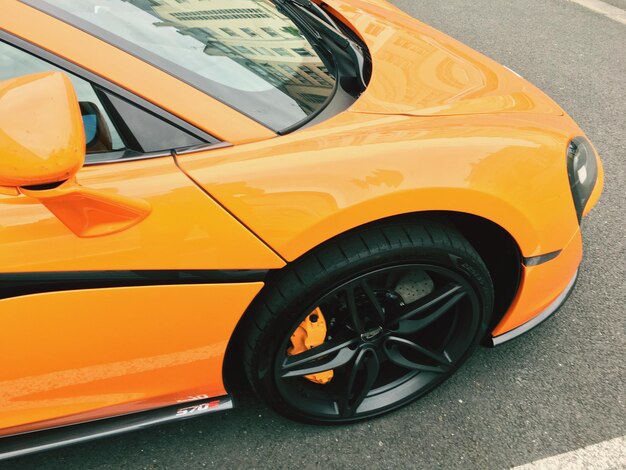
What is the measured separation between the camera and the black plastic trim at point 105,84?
112 centimetres

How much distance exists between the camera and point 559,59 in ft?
13.9

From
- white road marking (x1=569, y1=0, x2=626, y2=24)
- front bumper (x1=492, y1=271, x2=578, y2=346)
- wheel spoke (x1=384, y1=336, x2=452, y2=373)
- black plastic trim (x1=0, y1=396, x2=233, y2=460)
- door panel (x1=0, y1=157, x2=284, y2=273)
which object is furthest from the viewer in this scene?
white road marking (x1=569, y1=0, x2=626, y2=24)

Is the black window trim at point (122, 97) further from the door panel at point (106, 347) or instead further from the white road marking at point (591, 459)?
the white road marking at point (591, 459)

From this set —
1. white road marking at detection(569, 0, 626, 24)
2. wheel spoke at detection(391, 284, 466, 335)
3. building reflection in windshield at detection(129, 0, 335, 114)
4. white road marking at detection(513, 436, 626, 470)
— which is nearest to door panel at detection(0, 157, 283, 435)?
building reflection in windshield at detection(129, 0, 335, 114)

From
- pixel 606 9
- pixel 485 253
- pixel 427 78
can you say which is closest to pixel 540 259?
pixel 485 253

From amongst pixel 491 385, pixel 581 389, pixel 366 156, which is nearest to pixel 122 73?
pixel 366 156

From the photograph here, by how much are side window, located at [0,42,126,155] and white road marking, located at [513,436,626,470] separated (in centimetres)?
149

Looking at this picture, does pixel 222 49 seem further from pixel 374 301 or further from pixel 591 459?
pixel 591 459

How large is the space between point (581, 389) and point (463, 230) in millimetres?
769

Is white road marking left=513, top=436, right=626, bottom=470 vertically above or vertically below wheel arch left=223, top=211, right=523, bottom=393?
below

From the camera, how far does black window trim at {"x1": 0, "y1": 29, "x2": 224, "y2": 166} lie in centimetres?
112

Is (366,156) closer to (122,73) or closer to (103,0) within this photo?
(122,73)

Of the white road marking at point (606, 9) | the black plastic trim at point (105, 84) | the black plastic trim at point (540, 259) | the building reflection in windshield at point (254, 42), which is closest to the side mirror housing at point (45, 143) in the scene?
the black plastic trim at point (105, 84)

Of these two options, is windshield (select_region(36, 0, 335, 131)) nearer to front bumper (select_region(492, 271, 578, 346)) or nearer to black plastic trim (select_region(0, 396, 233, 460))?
black plastic trim (select_region(0, 396, 233, 460))
